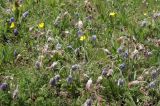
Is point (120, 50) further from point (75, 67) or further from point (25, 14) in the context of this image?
point (25, 14)

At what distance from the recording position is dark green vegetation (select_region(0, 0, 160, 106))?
11.9 ft

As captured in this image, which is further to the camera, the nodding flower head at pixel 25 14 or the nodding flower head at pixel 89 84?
the nodding flower head at pixel 25 14

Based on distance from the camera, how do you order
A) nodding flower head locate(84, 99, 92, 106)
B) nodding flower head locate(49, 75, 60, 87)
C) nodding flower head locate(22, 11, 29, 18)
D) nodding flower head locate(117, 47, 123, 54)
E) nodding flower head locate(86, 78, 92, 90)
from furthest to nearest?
nodding flower head locate(22, 11, 29, 18) < nodding flower head locate(117, 47, 123, 54) < nodding flower head locate(49, 75, 60, 87) < nodding flower head locate(86, 78, 92, 90) < nodding flower head locate(84, 99, 92, 106)

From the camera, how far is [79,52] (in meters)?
4.12

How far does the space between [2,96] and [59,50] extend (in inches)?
30.0

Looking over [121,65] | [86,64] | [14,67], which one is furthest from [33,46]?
[121,65]

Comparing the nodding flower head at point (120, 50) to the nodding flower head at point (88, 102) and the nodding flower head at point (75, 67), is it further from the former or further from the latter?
the nodding flower head at point (88, 102)

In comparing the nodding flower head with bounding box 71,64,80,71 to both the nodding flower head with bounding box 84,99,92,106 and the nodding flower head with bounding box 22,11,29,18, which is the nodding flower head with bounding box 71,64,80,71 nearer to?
the nodding flower head with bounding box 84,99,92,106

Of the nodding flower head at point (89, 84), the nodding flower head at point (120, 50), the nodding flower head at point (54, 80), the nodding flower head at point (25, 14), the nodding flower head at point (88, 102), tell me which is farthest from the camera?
the nodding flower head at point (25, 14)

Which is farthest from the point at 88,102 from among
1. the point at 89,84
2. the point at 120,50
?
the point at 120,50

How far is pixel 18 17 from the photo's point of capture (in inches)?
188

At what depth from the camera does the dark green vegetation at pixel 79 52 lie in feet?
11.9

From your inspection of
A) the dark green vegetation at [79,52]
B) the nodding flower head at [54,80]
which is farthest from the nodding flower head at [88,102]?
the nodding flower head at [54,80]

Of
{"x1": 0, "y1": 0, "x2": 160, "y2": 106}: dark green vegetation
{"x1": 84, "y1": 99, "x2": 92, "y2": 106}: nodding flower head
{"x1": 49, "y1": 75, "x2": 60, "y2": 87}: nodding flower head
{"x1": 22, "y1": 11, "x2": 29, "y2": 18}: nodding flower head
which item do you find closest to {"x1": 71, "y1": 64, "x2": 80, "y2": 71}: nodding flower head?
{"x1": 0, "y1": 0, "x2": 160, "y2": 106}: dark green vegetation
